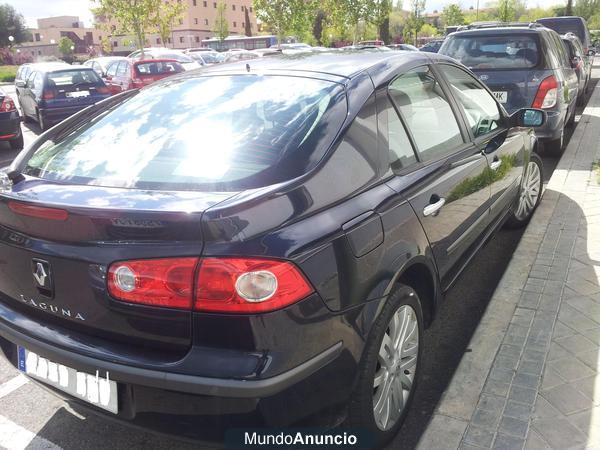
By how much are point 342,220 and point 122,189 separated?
0.82 metres

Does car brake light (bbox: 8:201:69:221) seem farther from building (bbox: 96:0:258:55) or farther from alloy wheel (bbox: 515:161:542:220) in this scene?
building (bbox: 96:0:258:55)

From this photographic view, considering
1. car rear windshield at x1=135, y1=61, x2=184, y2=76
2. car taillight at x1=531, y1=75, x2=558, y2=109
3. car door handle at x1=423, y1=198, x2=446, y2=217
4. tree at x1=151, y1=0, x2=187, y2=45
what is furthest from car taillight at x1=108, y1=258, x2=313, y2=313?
tree at x1=151, y1=0, x2=187, y2=45

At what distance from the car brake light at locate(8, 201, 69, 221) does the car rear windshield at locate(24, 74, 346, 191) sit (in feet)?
0.72

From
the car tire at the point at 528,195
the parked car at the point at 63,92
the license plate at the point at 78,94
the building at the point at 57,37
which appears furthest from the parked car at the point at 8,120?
the building at the point at 57,37

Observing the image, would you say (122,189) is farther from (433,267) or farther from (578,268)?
(578,268)

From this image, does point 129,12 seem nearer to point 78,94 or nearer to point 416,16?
point 78,94

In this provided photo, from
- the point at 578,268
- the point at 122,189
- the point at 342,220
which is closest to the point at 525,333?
the point at 578,268

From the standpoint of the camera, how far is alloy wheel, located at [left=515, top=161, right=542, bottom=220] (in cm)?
473

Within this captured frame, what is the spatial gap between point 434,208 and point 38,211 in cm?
170

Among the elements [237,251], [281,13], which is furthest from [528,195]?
[281,13]

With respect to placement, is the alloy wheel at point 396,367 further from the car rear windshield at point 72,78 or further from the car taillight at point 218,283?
the car rear windshield at point 72,78

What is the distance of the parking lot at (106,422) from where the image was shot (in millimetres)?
2521

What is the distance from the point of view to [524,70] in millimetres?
6789

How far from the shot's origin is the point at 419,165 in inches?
105
